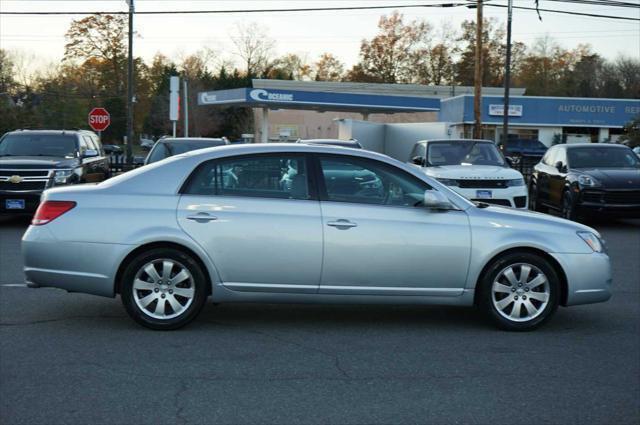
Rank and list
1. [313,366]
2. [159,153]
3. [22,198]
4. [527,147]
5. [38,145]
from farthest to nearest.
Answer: [527,147], [38,145], [159,153], [22,198], [313,366]

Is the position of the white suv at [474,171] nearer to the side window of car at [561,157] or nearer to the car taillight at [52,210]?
the side window of car at [561,157]

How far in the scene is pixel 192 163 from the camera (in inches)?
266

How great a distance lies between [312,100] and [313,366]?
48373mm

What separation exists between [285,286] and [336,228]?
0.65 m

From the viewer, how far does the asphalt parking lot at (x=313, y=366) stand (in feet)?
15.4

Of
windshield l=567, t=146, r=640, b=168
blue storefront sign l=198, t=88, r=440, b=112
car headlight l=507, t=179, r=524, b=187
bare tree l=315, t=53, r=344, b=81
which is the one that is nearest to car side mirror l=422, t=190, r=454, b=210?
car headlight l=507, t=179, r=524, b=187

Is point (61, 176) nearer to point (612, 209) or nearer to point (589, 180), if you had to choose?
point (589, 180)

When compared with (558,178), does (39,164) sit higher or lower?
higher

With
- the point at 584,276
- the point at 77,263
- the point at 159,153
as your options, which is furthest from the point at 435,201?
the point at 159,153

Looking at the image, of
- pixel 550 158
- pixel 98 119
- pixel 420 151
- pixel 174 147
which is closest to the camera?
pixel 174 147

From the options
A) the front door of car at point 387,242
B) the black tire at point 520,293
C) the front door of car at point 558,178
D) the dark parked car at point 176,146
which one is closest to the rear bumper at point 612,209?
the front door of car at point 558,178

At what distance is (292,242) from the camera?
21.4ft

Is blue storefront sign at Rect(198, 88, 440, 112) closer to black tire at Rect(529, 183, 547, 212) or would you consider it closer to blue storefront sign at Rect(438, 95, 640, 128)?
blue storefront sign at Rect(438, 95, 640, 128)

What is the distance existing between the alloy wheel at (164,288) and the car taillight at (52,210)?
2.74ft
